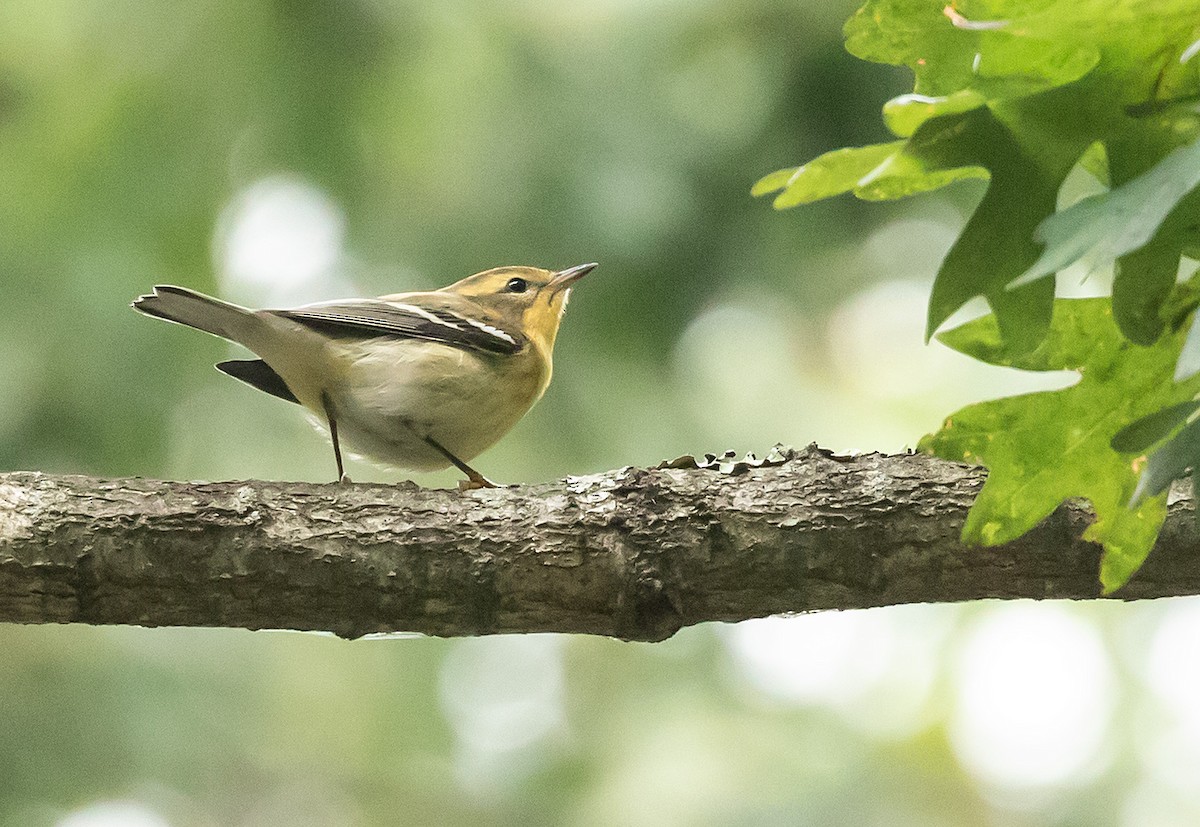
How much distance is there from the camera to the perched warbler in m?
3.51

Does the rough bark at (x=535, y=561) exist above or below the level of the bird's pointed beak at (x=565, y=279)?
below

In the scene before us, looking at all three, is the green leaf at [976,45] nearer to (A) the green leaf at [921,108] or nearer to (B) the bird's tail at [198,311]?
(A) the green leaf at [921,108]

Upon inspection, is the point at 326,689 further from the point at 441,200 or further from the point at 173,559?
the point at 173,559

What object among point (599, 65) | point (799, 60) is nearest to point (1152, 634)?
point (799, 60)

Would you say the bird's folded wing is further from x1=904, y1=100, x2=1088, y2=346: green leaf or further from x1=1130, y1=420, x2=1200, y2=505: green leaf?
x1=1130, y1=420, x2=1200, y2=505: green leaf

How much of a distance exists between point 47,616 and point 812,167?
163cm

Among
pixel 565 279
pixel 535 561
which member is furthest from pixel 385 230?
pixel 535 561

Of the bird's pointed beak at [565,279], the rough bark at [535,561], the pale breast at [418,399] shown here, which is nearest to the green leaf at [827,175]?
the rough bark at [535,561]

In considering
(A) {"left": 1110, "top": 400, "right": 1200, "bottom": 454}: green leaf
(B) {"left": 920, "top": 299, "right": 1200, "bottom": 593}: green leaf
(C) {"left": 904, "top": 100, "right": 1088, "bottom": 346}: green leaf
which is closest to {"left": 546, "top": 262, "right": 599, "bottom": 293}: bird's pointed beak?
(B) {"left": 920, "top": 299, "right": 1200, "bottom": 593}: green leaf

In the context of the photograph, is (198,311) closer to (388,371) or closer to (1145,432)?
(388,371)

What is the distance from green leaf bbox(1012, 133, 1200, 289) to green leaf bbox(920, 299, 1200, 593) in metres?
0.40

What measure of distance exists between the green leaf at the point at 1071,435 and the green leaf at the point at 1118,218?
40 centimetres

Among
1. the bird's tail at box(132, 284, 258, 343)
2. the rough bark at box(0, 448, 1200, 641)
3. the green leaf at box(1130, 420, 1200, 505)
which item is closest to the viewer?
the green leaf at box(1130, 420, 1200, 505)

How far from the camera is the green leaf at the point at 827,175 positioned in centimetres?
129
